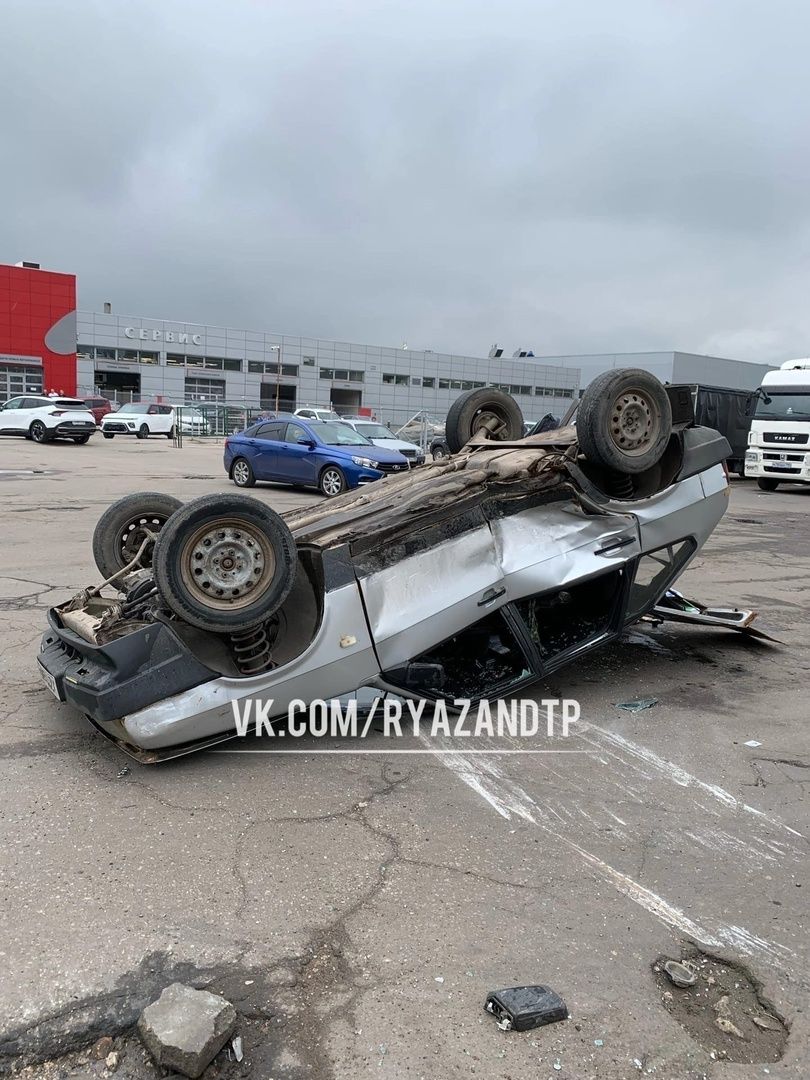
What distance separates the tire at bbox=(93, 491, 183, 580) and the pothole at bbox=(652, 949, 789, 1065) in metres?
3.60

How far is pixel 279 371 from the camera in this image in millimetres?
62781

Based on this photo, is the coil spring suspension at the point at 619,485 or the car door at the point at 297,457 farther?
the car door at the point at 297,457

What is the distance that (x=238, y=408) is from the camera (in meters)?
40.7

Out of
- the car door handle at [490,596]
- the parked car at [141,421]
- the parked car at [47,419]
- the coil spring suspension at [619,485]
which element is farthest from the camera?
the parked car at [141,421]

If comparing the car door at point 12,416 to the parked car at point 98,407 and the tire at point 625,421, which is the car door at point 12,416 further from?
the tire at point 625,421

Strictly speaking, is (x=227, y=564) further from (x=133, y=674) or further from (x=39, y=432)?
(x=39, y=432)

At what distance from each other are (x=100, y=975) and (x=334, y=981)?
712 mm

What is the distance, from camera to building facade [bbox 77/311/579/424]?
5762 centimetres

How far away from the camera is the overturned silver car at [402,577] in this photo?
3.66 meters

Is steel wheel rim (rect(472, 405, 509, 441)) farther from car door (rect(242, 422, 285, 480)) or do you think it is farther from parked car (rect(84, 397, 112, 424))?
parked car (rect(84, 397, 112, 424))

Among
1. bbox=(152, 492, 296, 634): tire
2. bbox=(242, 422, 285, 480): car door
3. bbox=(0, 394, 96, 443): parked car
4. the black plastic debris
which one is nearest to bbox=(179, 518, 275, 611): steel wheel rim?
bbox=(152, 492, 296, 634): tire

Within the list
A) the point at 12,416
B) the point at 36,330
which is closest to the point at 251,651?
the point at 12,416

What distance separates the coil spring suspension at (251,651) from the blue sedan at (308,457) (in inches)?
429

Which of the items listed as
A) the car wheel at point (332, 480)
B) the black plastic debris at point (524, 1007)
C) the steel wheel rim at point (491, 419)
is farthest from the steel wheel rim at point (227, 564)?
the car wheel at point (332, 480)
